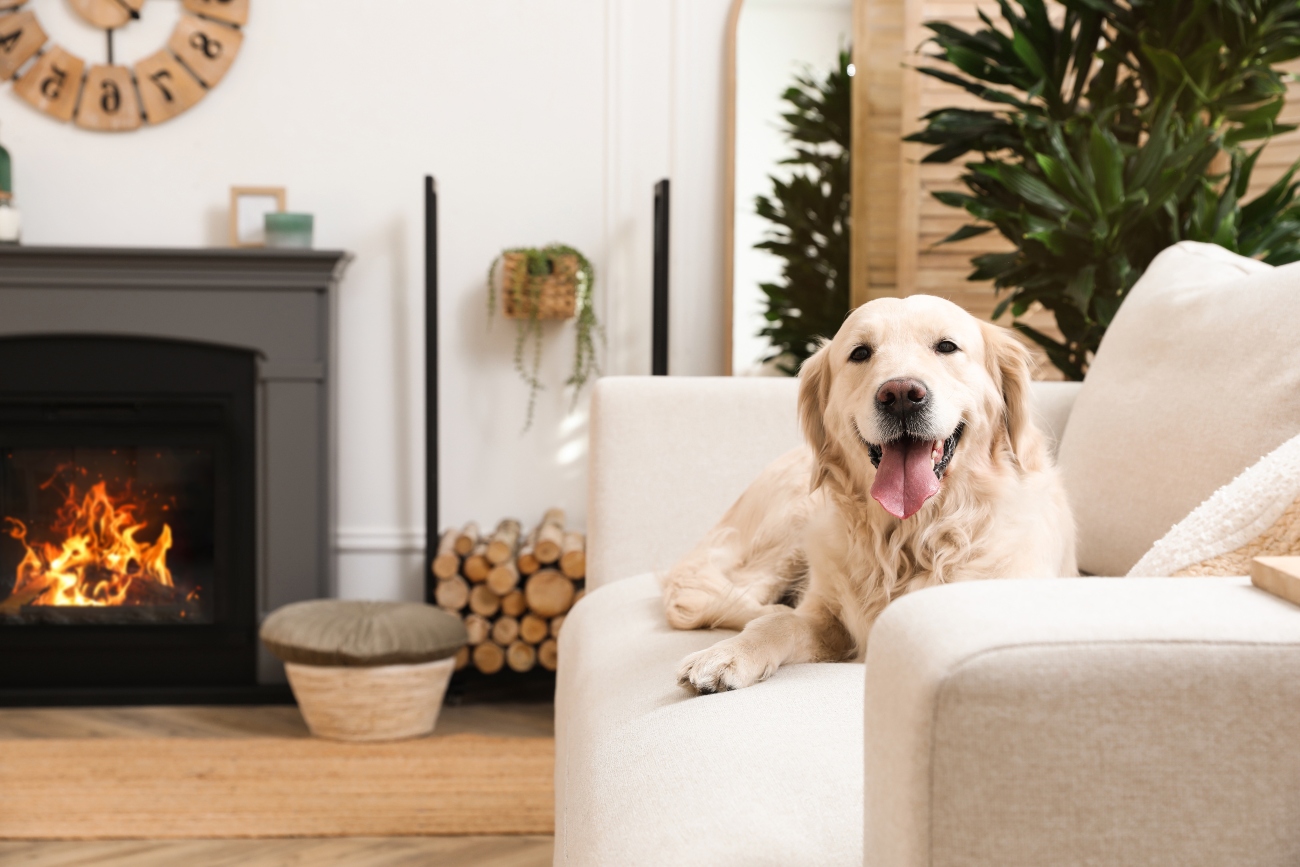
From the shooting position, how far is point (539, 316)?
10.1ft

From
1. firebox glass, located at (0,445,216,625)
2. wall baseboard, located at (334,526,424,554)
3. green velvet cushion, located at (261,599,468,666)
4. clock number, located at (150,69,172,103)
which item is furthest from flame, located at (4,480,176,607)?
clock number, located at (150,69,172,103)

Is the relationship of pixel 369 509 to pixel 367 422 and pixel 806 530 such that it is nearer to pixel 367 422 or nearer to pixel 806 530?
pixel 367 422

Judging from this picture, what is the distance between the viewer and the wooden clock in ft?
10.1

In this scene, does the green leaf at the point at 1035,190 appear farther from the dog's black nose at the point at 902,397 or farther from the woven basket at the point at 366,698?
the woven basket at the point at 366,698

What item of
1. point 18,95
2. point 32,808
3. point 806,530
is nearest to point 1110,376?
point 806,530

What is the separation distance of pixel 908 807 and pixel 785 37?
298 centimetres

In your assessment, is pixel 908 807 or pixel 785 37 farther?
pixel 785 37

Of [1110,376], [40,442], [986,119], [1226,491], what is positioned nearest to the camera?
[1226,491]

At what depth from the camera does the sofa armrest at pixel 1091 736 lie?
519 millimetres

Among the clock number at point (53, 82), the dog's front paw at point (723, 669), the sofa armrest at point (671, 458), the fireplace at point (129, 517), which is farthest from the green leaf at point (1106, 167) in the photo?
the clock number at point (53, 82)

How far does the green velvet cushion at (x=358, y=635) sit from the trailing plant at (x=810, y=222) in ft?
4.17

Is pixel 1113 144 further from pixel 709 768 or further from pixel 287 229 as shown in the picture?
pixel 287 229

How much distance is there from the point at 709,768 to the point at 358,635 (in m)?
1.86

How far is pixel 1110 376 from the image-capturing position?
156 cm
